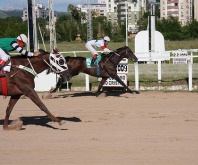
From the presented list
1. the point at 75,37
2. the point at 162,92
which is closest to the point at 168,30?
the point at 75,37

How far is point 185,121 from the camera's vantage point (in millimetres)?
10055

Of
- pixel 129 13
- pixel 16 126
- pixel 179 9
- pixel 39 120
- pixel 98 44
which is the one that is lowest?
pixel 39 120

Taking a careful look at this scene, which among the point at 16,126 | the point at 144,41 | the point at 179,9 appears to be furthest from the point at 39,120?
the point at 179,9

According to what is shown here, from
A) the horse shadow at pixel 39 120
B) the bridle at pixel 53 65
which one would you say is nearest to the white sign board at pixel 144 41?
the horse shadow at pixel 39 120

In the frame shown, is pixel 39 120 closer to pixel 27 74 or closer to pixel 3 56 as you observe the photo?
pixel 27 74

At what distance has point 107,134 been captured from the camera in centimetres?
878

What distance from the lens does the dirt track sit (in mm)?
A: 7082

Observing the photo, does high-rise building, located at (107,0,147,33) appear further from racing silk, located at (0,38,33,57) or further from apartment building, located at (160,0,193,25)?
racing silk, located at (0,38,33,57)

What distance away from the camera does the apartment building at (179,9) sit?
119438 mm

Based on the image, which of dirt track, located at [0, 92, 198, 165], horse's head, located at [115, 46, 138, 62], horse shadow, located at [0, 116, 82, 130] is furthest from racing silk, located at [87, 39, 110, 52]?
horse shadow, located at [0, 116, 82, 130]

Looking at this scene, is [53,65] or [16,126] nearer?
[16,126]

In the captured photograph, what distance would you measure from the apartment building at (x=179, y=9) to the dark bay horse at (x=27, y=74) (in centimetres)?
10674

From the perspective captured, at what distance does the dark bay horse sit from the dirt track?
0.60 metres

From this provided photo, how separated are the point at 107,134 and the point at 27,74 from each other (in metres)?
1.87
